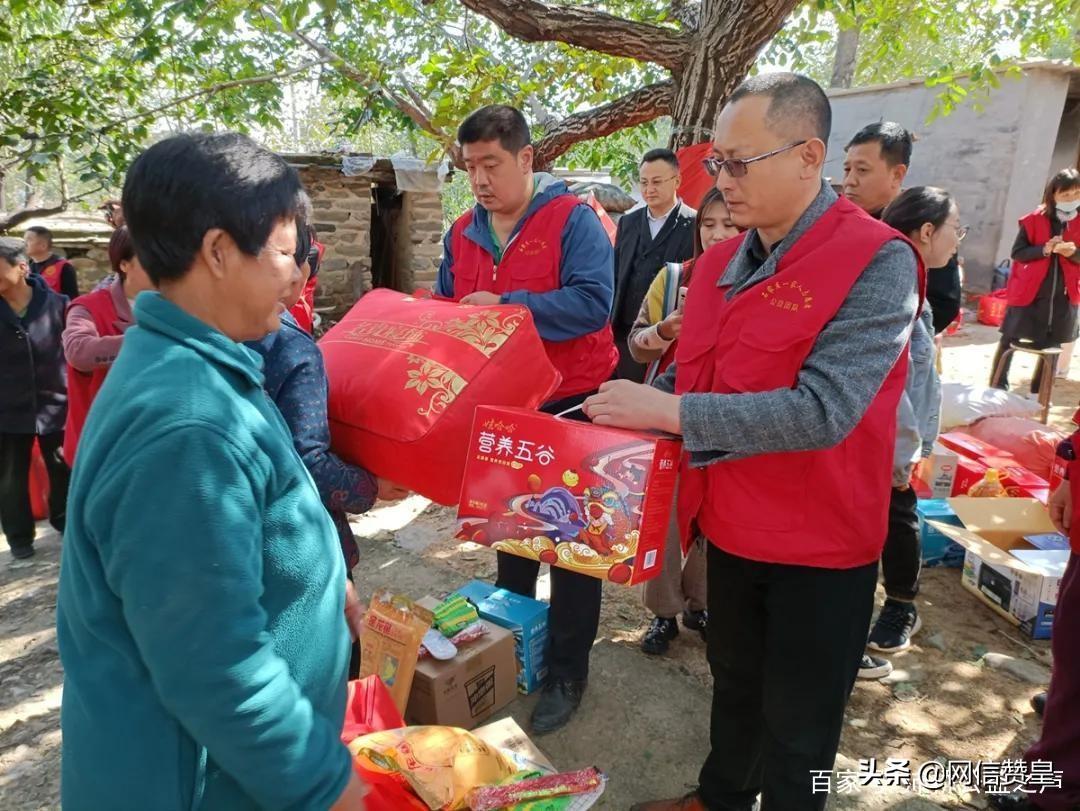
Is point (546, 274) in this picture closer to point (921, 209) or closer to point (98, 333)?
point (921, 209)

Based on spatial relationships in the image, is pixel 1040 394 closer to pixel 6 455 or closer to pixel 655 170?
pixel 655 170

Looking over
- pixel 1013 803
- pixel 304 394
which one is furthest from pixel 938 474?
pixel 304 394

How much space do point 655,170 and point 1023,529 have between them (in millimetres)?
2732

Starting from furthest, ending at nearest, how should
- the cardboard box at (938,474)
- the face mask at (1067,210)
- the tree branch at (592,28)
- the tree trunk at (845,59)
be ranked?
the tree trunk at (845,59) → the face mask at (1067,210) → the tree branch at (592,28) → the cardboard box at (938,474)

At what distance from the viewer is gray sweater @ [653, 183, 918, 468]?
4.91 feet

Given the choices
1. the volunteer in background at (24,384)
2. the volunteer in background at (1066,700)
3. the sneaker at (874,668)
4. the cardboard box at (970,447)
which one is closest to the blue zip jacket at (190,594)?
the volunteer in background at (1066,700)

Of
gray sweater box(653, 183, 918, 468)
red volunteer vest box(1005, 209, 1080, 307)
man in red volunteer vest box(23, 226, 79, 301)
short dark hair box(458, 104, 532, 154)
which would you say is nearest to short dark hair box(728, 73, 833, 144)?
gray sweater box(653, 183, 918, 468)

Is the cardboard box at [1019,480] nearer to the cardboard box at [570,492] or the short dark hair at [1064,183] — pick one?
the short dark hair at [1064,183]

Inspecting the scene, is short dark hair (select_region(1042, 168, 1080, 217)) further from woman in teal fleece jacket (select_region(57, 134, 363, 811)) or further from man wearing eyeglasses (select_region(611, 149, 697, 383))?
woman in teal fleece jacket (select_region(57, 134, 363, 811))

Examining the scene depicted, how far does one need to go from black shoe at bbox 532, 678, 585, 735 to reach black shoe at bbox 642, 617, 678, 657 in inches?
18.8

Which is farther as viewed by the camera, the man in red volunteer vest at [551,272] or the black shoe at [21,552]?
the black shoe at [21,552]

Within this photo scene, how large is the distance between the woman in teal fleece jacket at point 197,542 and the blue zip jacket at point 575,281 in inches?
53.4

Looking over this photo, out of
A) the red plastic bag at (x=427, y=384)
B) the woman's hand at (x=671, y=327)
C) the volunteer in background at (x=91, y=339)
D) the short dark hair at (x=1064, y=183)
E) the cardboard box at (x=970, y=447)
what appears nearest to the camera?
the red plastic bag at (x=427, y=384)

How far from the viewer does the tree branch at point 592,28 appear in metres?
4.55
